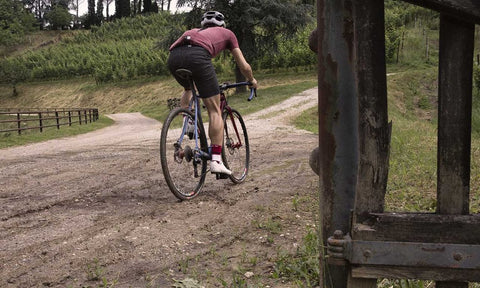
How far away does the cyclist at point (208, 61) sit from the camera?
3.95 m

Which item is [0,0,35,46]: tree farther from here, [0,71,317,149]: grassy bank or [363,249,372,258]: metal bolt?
[363,249,372,258]: metal bolt

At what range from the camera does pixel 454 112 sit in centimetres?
145

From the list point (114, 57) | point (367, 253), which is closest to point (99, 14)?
point (114, 57)

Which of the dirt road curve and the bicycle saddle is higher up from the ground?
the bicycle saddle

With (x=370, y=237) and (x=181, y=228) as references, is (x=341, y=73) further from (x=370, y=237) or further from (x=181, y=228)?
(x=181, y=228)

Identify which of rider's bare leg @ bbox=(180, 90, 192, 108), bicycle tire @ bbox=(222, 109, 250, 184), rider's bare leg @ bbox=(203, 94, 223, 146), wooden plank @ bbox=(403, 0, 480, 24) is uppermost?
wooden plank @ bbox=(403, 0, 480, 24)

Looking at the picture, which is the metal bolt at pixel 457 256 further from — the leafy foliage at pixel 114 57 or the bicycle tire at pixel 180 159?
the leafy foliage at pixel 114 57

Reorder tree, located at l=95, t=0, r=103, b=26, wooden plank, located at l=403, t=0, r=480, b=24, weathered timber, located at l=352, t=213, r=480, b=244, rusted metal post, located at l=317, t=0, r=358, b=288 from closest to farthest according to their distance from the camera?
wooden plank, located at l=403, t=0, r=480, b=24
weathered timber, located at l=352, t=213, r=480, b=244
rusted metal post, located at l=317, t=0, r=358, b=288
tree, located at l=95, t=0, r=103, b=26

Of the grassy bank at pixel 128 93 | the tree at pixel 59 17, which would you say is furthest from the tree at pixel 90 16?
A: the grassy bank at pixel 128 93

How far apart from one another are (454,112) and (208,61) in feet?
9.24

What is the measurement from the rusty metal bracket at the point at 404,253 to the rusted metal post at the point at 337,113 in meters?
0.06

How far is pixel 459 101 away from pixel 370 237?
54cm

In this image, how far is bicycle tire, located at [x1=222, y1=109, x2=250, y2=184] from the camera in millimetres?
4908

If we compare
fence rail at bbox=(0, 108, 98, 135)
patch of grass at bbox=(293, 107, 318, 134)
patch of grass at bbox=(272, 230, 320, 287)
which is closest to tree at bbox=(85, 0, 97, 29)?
fence rail at bbox=(0, 108, 98, 135)
